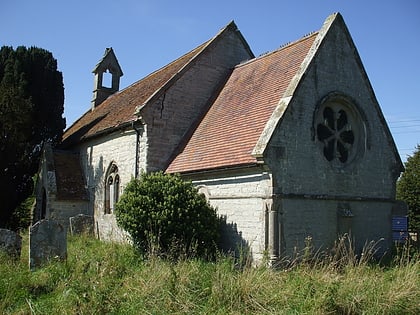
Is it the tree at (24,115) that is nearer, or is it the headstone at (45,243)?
the headstone at (45,243)

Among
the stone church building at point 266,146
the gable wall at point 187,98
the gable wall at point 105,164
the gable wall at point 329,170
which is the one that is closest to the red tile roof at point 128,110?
the stone church building at point 266,146

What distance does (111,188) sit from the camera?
1797cm

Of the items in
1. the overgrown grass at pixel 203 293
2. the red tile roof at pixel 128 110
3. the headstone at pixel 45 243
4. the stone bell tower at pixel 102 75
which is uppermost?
the stone bell tower at pixel 102 75

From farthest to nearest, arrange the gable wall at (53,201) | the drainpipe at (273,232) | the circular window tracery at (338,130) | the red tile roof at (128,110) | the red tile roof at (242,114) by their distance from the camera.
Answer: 1. the gable wall at (53,201)
2. the red tile roof at (128,110)
3. the circular window tracery at (338,130)
4. the red tile roof at (242,114)
5. the drainpipe at (273,232)

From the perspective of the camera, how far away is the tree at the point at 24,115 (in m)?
19.1

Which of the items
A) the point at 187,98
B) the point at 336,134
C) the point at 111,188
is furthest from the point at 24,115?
the point at 336,134

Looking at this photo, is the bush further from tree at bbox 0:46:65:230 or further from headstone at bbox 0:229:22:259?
tree at bbox 0:46:65:230

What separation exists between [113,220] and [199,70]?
7.36 m

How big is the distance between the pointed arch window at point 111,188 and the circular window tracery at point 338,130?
29.1 ft

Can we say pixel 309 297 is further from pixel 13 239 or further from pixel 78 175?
pixel 78 175

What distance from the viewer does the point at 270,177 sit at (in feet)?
37.9

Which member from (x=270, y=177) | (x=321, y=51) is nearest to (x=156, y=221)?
(x=270, y=177)

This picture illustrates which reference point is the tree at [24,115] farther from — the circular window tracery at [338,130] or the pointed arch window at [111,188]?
the circular window tracery at [338,130]

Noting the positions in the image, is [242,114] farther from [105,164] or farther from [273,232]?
[105,164]
